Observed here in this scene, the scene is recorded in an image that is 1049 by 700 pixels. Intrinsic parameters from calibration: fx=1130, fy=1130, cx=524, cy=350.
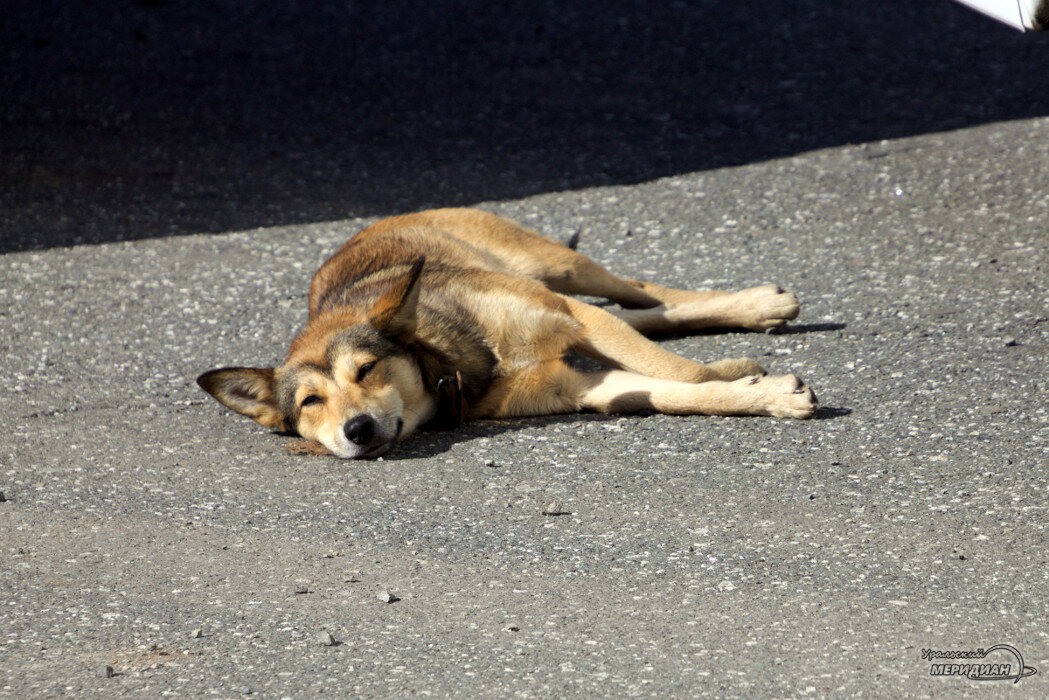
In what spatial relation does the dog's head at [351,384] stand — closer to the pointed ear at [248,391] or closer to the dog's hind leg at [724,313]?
the pointed ear at [248,391]

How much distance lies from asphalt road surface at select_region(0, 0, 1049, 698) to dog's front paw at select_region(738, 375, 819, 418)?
0.08m

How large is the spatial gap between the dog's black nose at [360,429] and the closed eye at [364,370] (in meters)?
0.19

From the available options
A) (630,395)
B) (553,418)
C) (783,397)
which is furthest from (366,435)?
(783,397)

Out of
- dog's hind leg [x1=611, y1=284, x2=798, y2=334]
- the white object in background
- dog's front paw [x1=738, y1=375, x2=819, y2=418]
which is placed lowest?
dog's front paw [x1=738, y1=375, x2=819, y2=418]

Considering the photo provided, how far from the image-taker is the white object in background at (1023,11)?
4.43 metres

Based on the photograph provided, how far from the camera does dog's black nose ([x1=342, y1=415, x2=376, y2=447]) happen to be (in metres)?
4.91

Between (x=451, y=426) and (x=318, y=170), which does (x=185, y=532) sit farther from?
(x=318, y=170)

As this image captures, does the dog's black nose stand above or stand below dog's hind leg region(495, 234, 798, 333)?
below

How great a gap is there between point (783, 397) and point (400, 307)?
1764 millimetres

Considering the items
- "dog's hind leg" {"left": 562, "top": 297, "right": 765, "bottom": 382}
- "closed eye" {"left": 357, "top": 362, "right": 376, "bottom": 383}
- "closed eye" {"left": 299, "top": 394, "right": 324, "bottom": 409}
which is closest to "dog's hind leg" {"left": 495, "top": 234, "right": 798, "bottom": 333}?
"dog's hind leg" {"left": 562, "top": 297, "right": 765, "bottom": 382}

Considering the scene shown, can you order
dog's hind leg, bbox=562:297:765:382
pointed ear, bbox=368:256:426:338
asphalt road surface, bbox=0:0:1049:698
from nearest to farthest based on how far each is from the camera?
asphalt road surface, bbox=0:0:1049:698
pointed ear, bbox=368:256:426:338
dog's hind leg, bbox=562:297:765:382

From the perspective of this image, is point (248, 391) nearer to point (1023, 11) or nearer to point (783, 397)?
point (783, 397)

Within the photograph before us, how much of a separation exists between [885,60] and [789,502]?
7694 millimetres

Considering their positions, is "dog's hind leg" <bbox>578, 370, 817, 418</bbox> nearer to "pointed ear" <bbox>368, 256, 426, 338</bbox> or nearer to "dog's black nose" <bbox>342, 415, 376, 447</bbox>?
"pointed ear" <bbox>368, 256, 426, 338</bbox>
